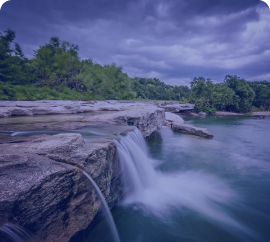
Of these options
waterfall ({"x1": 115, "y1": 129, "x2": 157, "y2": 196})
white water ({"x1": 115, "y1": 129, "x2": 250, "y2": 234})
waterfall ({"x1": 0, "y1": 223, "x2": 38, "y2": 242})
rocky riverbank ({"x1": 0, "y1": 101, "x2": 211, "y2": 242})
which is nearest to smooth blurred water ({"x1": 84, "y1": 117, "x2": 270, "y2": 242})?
white water ({"x1": 115, "y1": 129, "x2": 250, "y2": 234})

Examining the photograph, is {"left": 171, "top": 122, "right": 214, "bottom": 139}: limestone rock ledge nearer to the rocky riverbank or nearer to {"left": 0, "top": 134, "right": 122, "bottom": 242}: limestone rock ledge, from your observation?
the rocky riverbank

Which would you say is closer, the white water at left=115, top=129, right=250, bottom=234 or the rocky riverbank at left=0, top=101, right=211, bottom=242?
the rocky riverbank at left=0, top=101, right=211, bottom=242

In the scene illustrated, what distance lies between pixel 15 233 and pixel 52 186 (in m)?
0.64

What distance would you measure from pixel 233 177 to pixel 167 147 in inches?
161

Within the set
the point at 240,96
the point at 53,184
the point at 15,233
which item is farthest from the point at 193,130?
the point at 240,96

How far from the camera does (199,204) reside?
495 centimetres

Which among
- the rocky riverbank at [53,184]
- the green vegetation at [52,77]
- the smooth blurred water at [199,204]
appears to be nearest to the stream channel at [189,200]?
the smooth blurred water at [199,204]

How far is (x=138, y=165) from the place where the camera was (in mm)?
5598

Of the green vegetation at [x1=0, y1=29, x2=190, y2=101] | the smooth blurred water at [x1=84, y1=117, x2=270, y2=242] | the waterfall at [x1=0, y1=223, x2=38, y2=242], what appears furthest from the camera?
the green vegetation at [x1=0, y1=29, x2=190, y2=101]

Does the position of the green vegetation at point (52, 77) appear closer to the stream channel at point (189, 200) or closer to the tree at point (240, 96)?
the stream channel at point (189, 200)

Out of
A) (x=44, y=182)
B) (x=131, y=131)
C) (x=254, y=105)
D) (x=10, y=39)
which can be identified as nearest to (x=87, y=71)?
(x=10, y=39)

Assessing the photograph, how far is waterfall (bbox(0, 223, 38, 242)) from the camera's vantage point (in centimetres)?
201

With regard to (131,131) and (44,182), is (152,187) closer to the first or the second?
(131,131)

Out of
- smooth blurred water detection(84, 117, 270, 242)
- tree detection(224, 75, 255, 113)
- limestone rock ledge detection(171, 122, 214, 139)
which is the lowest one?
smooth blurred water detection(84, 117, 270, 242)
